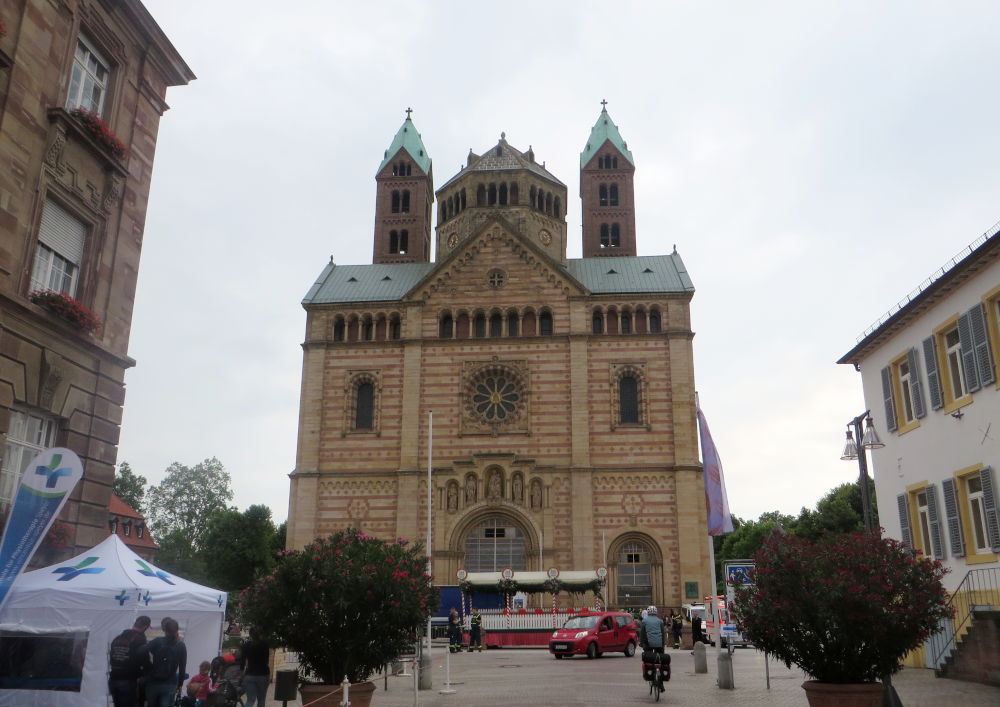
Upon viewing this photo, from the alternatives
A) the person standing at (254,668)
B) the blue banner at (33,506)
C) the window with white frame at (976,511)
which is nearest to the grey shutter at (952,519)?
the window with white frame at (976,511)

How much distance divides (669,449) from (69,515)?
106ft

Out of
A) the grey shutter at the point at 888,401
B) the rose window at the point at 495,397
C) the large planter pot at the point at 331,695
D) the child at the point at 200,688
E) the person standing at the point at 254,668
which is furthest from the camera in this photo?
the rose window at the point at 495,397

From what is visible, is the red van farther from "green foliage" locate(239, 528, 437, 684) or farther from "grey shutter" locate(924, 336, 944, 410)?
"green foliage" locate(239, 528, 437, 684)

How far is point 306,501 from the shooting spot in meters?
44.6

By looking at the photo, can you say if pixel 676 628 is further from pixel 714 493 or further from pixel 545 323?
pixel 545 323

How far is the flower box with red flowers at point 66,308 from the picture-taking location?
53.0 ft

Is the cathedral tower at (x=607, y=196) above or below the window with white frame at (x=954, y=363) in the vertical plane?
above

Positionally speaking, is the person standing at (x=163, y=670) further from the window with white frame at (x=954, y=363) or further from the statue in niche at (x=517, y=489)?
the statue in niche at (x=517, y=489)

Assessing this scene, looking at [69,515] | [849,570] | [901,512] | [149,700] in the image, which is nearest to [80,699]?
[149,700]

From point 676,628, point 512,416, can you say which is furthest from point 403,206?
point 676,628

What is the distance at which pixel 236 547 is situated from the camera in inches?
2844

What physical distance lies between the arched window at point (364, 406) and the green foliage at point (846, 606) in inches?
1352

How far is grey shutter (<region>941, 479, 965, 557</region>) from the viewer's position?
20.7m

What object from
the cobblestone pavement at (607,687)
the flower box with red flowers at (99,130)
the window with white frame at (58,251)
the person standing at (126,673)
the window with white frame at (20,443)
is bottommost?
the cobblestone pavement at (607,687)
